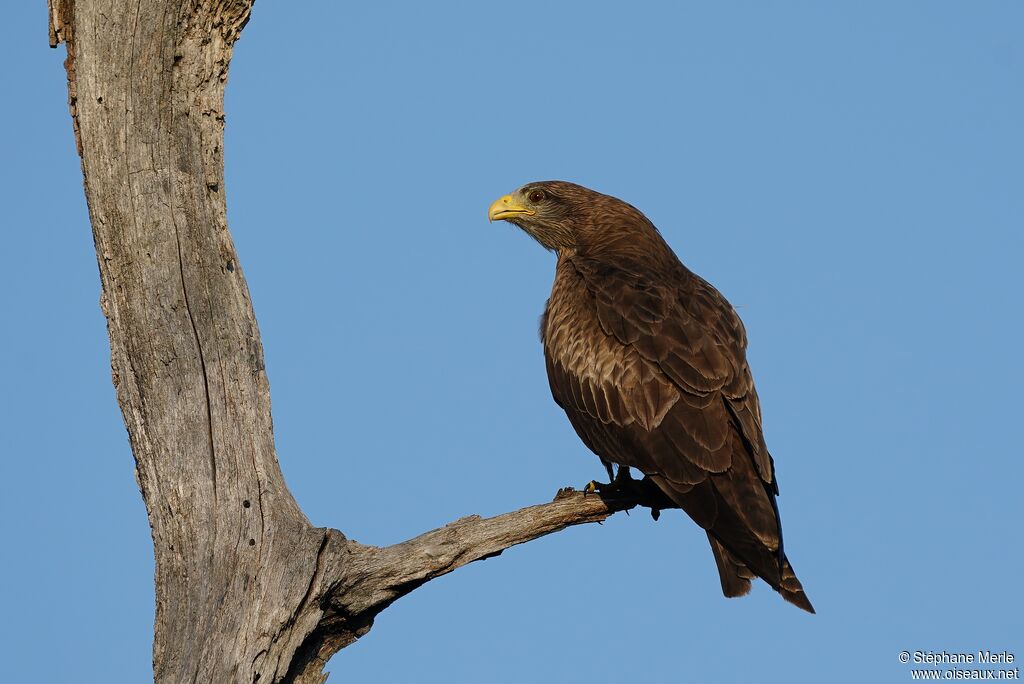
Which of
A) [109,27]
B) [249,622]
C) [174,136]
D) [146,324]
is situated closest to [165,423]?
[146,324]

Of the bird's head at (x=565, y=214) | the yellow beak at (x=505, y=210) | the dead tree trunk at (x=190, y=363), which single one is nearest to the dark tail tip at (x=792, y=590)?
the dead tree trunk at (x=190, y=363)

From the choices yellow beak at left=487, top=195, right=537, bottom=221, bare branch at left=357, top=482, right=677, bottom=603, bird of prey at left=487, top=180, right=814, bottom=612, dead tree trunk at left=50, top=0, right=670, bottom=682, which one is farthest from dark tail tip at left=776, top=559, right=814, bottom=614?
yellow beak at left=487, top=195, right=537, bottom=221

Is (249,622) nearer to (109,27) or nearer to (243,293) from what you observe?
(243,293)

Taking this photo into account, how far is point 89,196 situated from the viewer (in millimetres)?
5453

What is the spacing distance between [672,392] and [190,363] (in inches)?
119

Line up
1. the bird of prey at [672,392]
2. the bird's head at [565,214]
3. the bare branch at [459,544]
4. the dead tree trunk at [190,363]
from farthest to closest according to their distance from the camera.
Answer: the bird's head at [565,214] → the bird of prey at [672,392] → the bare branch at [459,544] → the dead tree trunk at [190,363]

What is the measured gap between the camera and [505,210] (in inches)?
367

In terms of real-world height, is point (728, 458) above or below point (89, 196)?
below

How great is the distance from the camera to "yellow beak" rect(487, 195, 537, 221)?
9.23 meters

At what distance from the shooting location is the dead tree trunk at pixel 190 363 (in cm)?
525

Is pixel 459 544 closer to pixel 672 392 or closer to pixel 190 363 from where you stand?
pixel 190 363

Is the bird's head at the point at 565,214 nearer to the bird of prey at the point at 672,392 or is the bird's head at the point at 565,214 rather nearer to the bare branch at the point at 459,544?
the bird of prey at the point at 672,392

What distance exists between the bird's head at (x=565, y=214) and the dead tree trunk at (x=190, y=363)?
12.9ft

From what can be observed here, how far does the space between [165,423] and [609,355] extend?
9.88 ft
